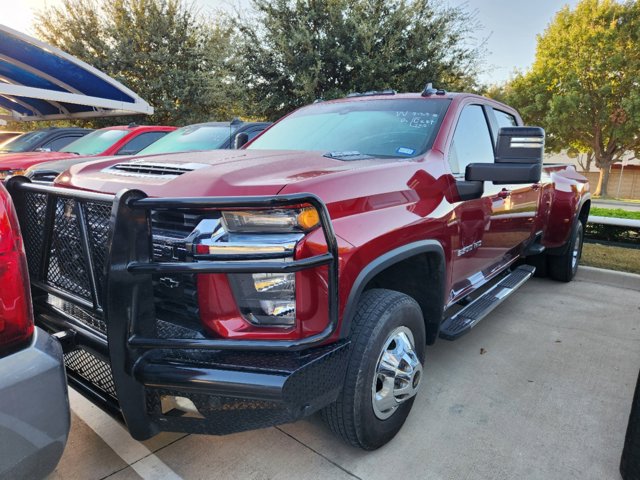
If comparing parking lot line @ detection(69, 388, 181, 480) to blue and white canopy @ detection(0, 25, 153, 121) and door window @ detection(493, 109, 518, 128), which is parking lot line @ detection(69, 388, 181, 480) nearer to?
door window @ detection(493, 109, 518, 128)

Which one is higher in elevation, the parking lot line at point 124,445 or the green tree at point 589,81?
the green tree at point 589,81

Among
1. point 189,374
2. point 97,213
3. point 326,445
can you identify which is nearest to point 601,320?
point 326,445

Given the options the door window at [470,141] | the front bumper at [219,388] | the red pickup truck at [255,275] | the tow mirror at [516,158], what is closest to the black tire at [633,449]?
the red pickup truck at [255,275]

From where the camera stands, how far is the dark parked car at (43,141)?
31.1ft

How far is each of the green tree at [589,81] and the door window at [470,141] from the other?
2426cm

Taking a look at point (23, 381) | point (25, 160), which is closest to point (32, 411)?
point (23, 381)

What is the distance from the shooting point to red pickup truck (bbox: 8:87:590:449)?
67.1 inches

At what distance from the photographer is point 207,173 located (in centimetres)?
202

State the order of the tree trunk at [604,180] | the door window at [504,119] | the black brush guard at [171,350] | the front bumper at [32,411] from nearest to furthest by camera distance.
A: the front bumper at [32,411] → the black brush guard at [171,350] → the door window at [504,119] → the tree trunk at [604,180]

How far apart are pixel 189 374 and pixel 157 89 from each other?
15082 millimetres

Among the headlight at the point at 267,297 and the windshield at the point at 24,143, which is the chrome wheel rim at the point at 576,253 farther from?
the windshield at the point at 24,143

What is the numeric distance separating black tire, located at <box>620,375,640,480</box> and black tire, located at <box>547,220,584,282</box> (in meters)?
3.43

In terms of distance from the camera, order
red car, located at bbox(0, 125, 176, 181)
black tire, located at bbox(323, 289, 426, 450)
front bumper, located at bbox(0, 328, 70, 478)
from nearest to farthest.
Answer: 1. front bumper, located at bbox(0, 328, 70, 478)
2. black tire, located at bbox(323, 289, 426, 450)
3. red car, located at bbox(0, 125, 176, 181)

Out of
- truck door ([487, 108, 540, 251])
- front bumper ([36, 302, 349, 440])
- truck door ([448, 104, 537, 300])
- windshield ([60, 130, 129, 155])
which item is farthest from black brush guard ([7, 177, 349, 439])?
windshield ([60, 130, 129, 155])
